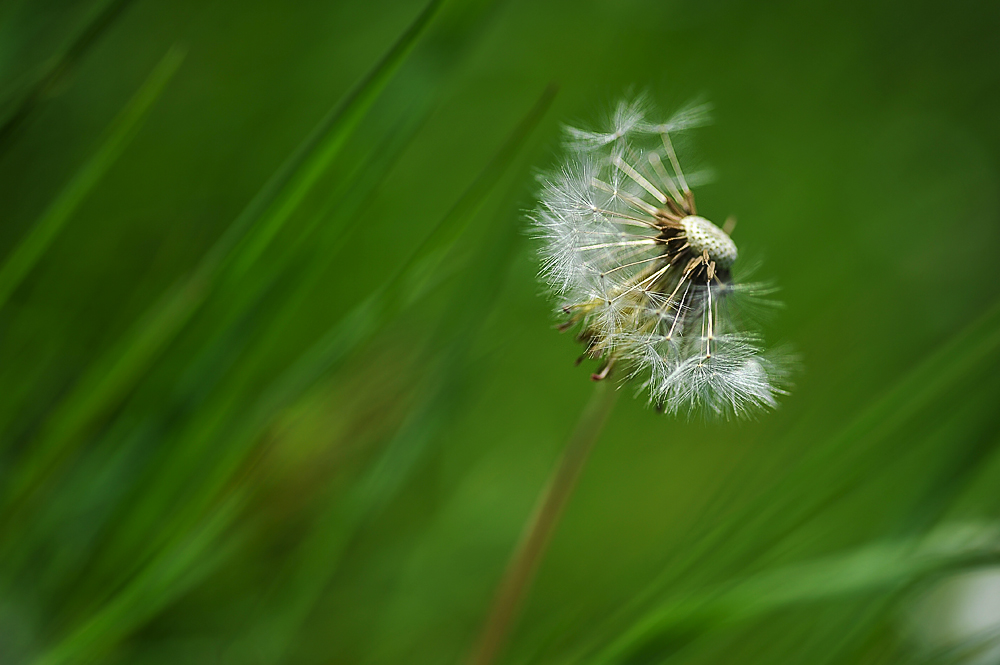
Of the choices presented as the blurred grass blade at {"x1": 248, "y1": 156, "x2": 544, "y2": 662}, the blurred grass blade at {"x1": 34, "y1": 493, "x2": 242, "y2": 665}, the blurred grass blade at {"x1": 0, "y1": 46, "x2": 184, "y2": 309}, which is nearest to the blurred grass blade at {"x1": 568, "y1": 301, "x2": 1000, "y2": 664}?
the blurred grass blade at {"x1": 248, "y1": 156, "x2": 544, "y2": 662}

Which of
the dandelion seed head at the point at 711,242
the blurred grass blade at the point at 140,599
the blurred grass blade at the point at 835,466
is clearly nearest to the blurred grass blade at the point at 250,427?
the blurred grass blade at the point at 140,599

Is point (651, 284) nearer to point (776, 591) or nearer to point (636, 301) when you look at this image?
point (636, 301)

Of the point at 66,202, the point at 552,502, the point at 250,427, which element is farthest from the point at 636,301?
the point at 66,202

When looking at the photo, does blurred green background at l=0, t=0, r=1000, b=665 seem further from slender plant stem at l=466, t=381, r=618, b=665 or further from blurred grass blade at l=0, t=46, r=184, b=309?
slender plant stem at l=466, t=381, r=618, b=665

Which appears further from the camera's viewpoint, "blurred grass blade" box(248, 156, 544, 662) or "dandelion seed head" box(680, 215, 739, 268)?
"blurred grass blade" box(248, 156, 544, 662)

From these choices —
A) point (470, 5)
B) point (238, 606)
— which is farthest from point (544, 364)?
point (470, 5)

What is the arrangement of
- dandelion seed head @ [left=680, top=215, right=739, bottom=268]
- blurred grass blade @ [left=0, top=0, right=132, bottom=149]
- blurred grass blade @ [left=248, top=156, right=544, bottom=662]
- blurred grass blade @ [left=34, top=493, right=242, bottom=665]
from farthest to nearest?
blurred grass blade @ [left=248, top=156, right=544, bottom=662]
dandelion seed head @ [left=680, top=215, right=739, bottom=268]
blurred grass blade @ [left=34, top=493, right=242, bottom=665]
blurred grass blade @ [left=0, top=0, right=132, bottom=149]
